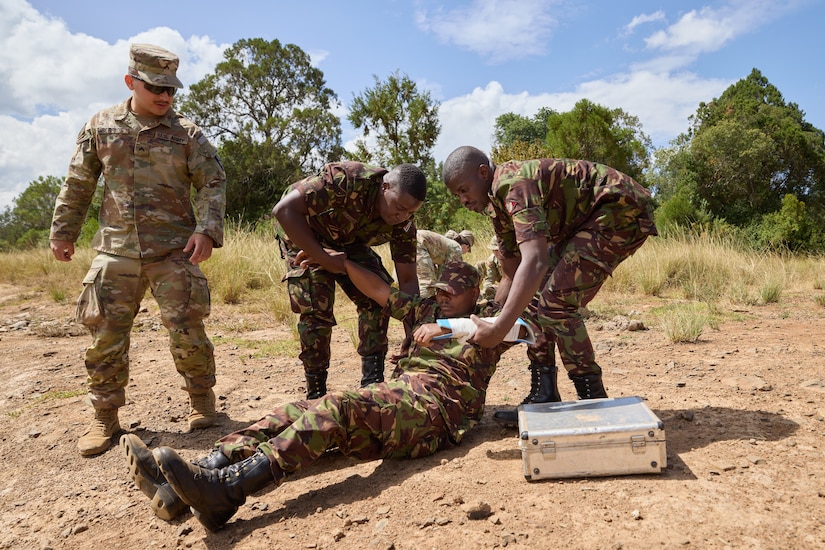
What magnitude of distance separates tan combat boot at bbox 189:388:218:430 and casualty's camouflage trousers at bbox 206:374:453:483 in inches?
49.2

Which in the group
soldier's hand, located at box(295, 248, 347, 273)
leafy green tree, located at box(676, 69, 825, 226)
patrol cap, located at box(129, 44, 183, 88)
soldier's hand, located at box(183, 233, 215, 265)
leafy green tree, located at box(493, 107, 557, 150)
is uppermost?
leafy green tree, located at box(493, 107, 557, 150)

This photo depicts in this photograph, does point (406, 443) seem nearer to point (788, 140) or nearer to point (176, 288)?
point (176, 288)

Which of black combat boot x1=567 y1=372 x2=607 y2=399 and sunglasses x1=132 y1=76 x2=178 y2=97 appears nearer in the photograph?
black combat boot x1=567 y1=372 x2=607 y2=399

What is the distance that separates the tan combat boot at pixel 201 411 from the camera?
3830 millimetres

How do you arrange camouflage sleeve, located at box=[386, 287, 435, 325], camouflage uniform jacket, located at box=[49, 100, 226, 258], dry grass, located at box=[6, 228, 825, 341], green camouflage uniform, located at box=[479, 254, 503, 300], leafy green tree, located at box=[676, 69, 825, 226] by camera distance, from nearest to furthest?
camouflage sleeve, located at box=[386, 287, 435, 325] < camouflage uniform jacket, located at box=[49, 100, 226, 258] < dry grass, located at box=[6, 228, 825, 341] < green camouflage uniform, located at box=[479, 254, 503, 300] < leafy green tree, located at box=[676, 69, 825, 226]

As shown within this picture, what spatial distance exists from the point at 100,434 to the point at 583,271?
9.71 feet

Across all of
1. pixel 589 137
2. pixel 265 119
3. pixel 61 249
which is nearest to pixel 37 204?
pixel 265 119

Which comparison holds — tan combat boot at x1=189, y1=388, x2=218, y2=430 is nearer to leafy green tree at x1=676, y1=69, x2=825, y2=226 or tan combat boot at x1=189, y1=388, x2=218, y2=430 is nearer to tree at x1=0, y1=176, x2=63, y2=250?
leafy green tree at x1=676, y1=69, x2=825, y2=226

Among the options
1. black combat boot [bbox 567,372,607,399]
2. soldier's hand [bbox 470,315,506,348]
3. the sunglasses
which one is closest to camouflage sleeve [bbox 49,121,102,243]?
the sunglasses

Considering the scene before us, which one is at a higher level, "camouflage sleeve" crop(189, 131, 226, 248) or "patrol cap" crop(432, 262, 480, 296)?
"camouflage sleeve" crop(189, 131, 226, 248)

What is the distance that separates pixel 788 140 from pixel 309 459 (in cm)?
2638

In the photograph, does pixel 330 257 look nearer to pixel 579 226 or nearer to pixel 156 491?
pixel 579 226

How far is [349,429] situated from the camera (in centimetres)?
269

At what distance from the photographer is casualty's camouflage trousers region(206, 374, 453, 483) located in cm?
254
